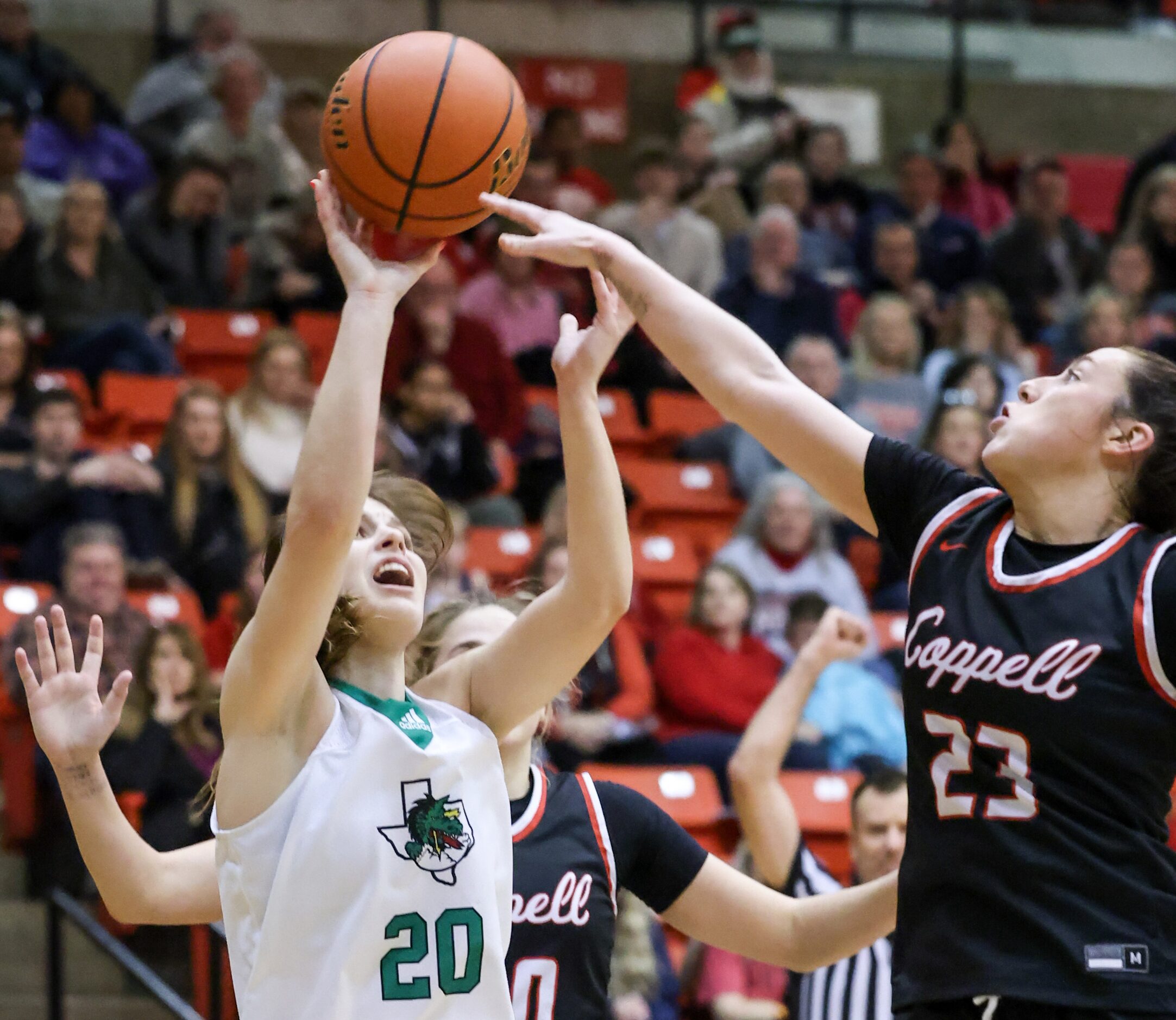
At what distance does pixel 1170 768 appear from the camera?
2408 millimetres

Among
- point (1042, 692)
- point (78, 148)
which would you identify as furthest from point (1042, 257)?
point (1042, 692)

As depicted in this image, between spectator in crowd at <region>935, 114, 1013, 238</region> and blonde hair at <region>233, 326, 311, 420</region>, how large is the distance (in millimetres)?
5183

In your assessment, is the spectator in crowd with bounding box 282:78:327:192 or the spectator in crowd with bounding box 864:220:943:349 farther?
the spectator in crowd with bounding box 864:220:943:349

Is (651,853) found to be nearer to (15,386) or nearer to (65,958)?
(65,958)

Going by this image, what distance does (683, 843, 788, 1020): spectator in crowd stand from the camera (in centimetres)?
509

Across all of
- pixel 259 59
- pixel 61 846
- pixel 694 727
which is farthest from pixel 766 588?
pixel 259 59

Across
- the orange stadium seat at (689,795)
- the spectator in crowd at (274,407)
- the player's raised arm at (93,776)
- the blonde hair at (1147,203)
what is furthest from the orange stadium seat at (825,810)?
the blonde hair at (1147,203)

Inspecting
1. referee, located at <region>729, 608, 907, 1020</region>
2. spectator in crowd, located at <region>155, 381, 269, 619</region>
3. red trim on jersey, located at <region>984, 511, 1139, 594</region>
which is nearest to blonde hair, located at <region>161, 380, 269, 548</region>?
spectator in crowd, located at <region>155, 381, 269, 619</region>

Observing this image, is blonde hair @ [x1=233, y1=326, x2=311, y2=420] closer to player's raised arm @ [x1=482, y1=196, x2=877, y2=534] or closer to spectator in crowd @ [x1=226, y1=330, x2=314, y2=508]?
Result: spectator in crowd @ [x1=226, y1=330, x2=314, y2=508]

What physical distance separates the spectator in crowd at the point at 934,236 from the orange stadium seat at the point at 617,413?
2374 mm

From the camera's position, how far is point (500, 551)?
7.51 metres

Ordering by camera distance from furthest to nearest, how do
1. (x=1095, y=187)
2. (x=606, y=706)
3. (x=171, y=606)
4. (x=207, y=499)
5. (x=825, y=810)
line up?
1. (x=1095, y=187)
2. (x=207, y=499)
3. (x=606, y=706)
4. (x=171, y=606)
5. (x=825, y=810)

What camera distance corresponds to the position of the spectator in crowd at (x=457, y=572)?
6.16 meters

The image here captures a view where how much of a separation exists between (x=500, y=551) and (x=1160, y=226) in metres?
5.17
